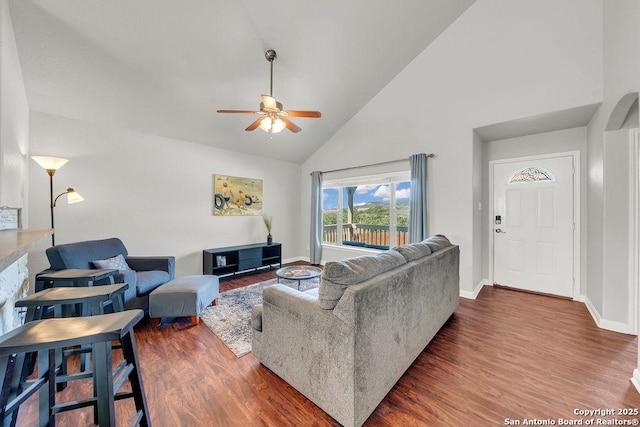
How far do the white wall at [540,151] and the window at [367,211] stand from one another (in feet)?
4.03

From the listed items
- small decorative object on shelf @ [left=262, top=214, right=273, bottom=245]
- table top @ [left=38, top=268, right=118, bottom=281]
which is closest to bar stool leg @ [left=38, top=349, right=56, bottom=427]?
table top @ [left=38, top=268, right=118, bottom=281]

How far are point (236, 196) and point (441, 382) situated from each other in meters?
4.31

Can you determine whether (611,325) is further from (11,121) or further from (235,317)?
(11,121)

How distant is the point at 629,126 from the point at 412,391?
3202 mm

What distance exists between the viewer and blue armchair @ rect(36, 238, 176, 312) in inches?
94.8

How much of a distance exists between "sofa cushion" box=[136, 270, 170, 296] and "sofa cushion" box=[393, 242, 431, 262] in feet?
8.90

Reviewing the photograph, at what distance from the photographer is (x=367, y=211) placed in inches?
199

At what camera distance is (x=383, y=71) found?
3.95m

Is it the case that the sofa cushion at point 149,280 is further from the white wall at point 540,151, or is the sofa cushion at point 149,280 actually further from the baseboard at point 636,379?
the white wall at point 540,151

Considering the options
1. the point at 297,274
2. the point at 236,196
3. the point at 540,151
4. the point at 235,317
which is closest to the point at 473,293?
the point at 540,151

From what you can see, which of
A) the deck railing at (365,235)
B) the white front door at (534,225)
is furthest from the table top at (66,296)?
the white front door at (534,225)

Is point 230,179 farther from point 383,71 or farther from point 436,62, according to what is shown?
point 436,62

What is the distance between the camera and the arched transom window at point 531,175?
3.55 metres

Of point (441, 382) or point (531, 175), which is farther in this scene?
point (531, 175)
